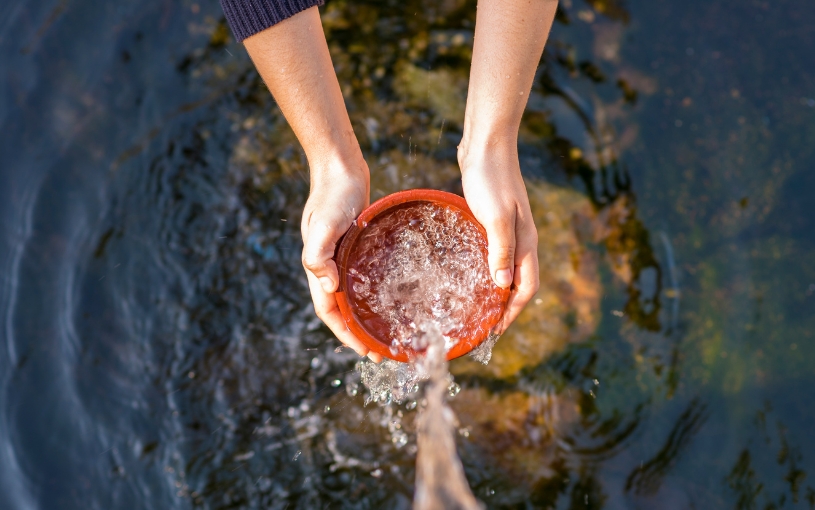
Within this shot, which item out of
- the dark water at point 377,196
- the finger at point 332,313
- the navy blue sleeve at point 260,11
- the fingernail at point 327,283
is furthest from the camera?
the dark water at point 377,196

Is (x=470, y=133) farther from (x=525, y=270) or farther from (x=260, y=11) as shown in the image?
(x=260, y=11)

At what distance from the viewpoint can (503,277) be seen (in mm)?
1856

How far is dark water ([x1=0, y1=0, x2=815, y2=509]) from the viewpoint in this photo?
2561 millimetres

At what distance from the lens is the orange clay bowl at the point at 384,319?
188cm

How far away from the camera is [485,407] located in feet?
8.67

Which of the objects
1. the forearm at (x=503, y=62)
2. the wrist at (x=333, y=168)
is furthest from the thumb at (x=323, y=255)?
the forearm at (x=503, y=62)

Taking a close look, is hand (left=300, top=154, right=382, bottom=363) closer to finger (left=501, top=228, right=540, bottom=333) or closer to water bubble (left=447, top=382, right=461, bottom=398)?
finger (left=501, top=228, right=540, bottom=333)

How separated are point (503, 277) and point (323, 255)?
55cm

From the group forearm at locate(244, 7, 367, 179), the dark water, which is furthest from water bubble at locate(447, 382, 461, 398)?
forearm at locate(244, 7, 367, 179)

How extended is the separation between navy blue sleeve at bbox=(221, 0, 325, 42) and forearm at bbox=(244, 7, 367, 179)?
0.8 inches

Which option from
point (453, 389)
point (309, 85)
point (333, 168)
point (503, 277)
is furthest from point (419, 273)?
point (453, 389)

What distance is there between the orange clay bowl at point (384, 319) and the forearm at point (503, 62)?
26cm

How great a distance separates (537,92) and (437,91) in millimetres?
485

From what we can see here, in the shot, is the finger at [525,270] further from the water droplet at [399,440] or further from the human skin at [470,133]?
the water droplet at [399,440]
